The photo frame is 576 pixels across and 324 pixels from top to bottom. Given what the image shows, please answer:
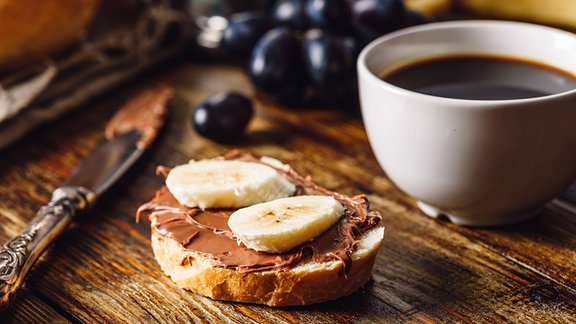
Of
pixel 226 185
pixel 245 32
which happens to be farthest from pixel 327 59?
pixel 226 185

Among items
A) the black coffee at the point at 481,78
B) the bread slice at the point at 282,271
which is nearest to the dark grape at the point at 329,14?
the black coffee at the point at 481,78

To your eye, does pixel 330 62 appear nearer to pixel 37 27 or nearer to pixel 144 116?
pixel 144 116

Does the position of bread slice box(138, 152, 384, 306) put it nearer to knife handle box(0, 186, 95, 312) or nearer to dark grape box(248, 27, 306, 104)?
knife handle box(0, 186, 95, 312)

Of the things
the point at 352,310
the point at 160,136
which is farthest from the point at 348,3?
the point at 352,310

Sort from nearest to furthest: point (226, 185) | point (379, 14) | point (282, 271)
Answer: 1. point (282, 271)
2. point (226, 185)
3. point (379, 14)

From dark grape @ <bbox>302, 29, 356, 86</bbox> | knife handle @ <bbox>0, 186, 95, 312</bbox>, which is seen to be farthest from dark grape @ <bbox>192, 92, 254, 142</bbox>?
knife handle @ <bbox>0, 186, 95, 312</bbox>

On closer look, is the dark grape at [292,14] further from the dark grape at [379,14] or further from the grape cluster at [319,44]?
the dark grape at [379,14]
